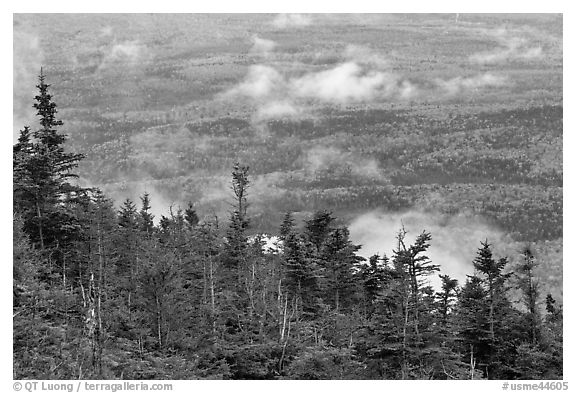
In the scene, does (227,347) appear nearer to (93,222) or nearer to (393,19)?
(93,222)

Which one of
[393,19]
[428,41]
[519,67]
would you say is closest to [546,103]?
[519,67]

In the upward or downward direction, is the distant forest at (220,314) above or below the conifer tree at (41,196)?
below

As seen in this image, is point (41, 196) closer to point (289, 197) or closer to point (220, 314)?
point (220, 314)

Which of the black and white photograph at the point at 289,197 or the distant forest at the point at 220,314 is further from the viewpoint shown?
the black and white photograph at the point at 289,197

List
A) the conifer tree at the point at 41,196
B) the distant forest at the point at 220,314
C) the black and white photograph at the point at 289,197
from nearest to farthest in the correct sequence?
1. the distant forest at the point at 220,314
2. the black and white photograph at the point at 289,197
3. the conifer tree at the point at 41,196

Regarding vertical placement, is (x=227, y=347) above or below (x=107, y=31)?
below
